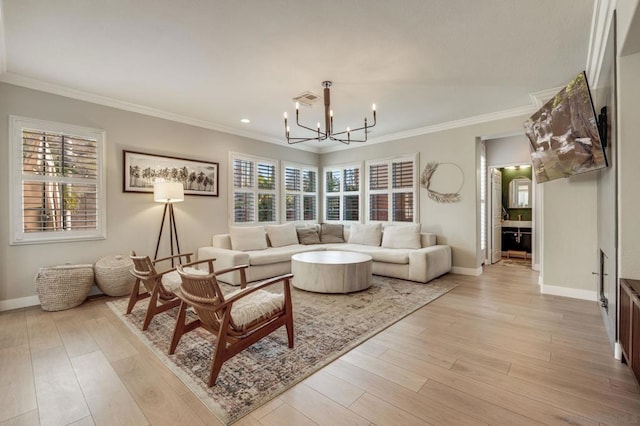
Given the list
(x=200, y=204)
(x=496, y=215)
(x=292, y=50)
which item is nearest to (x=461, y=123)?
(x=496, y=215)

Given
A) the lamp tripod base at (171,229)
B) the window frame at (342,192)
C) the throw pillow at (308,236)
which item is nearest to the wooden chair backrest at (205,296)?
the lamp tripod base at (171,229)

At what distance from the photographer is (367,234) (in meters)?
5.61

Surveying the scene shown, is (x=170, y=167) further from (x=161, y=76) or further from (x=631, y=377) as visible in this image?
(x=631, y=377)

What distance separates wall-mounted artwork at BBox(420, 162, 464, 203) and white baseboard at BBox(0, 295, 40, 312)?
611cm

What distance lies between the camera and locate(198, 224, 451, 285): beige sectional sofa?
438 centimetres

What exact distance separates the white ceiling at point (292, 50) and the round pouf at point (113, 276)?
7.34 feet

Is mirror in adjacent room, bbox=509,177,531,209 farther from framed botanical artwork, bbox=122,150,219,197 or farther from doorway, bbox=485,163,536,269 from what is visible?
framed botanical artwork, bbox=122,150,219,197

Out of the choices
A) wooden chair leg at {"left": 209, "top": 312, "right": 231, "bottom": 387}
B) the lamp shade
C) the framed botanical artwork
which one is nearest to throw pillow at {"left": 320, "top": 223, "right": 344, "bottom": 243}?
the framed botanical artwork

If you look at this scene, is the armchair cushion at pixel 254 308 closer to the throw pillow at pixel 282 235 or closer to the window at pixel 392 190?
the throw pillow at pixel 282 235

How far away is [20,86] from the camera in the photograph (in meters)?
3.33

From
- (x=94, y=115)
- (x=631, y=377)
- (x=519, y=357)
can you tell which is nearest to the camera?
(x=631, y=377)

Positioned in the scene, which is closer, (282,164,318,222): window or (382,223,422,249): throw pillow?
(382,223,422,249): throw pillow

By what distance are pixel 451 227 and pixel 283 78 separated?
385 centimetres

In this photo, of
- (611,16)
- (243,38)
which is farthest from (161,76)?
(611,16)
